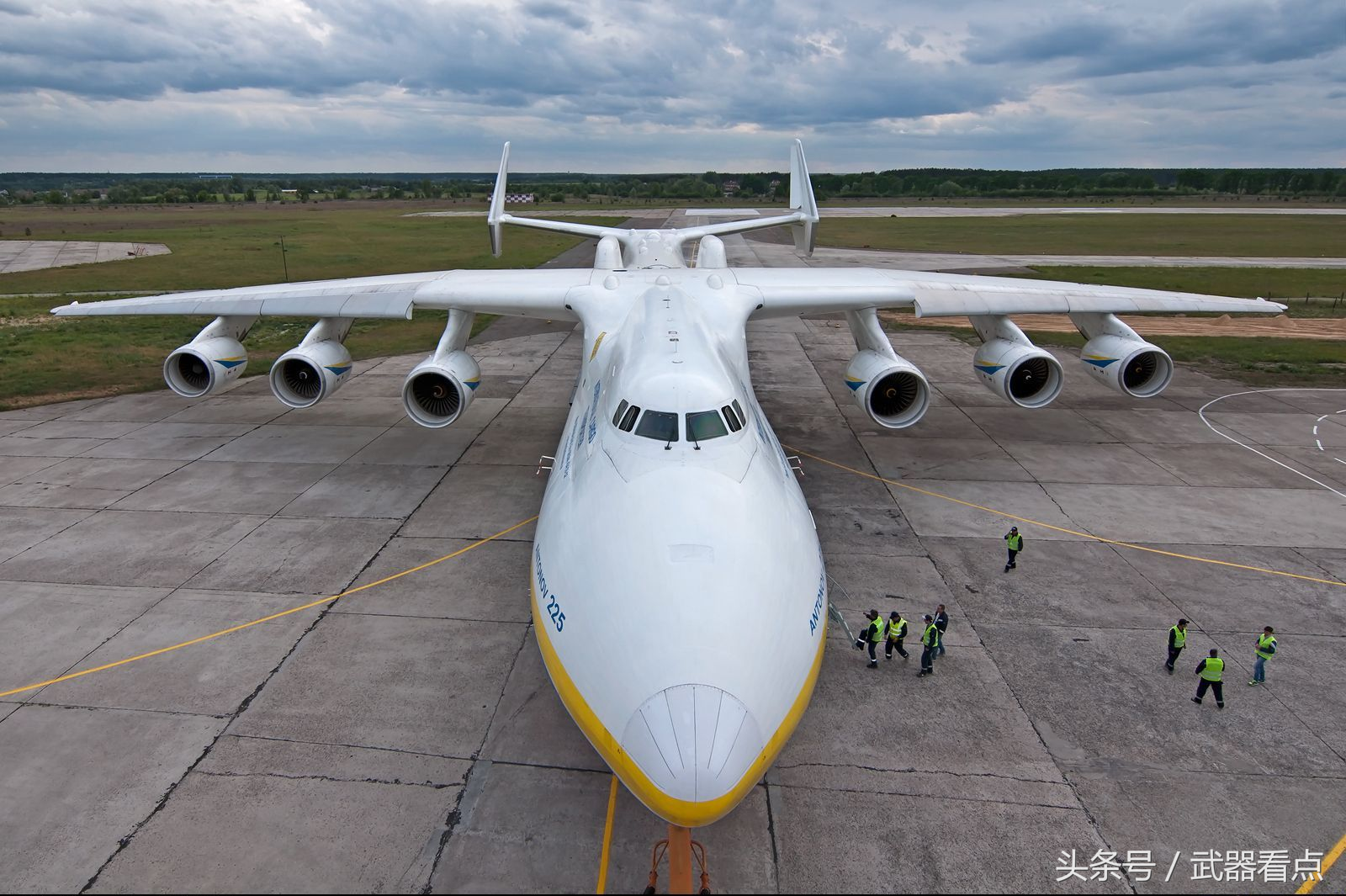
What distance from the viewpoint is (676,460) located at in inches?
294

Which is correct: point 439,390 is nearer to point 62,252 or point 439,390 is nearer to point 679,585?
point 679,585

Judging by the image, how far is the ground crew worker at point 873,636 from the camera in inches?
351

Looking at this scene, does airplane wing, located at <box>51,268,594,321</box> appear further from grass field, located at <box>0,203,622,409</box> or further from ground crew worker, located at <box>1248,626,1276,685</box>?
ground crew worker, located at <box>1248,626,1276,685</box>

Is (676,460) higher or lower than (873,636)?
higher

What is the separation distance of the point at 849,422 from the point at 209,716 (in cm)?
1486

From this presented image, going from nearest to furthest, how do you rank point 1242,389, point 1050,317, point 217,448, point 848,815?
1. point 848,815
2. point 217,448
3. point 1242,389
4. point 1050,317

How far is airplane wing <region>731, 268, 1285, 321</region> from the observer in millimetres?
15047

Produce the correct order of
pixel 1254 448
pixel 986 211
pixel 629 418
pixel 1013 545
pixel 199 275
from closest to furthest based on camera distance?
pixel 629 418, pixel 1013 545, pixel 1254 448, pixel 199 275, pixel 986 211

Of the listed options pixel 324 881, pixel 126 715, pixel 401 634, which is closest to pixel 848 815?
pixel 324 881

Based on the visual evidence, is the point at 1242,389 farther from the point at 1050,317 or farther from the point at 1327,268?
the point at 1327,268

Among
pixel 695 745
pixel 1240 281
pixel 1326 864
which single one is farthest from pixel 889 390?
pixel 1240 281

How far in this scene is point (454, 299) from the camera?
15.1 m

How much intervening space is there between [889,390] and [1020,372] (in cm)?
331

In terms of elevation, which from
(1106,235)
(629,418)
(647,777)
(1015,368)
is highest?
(1106,235)
